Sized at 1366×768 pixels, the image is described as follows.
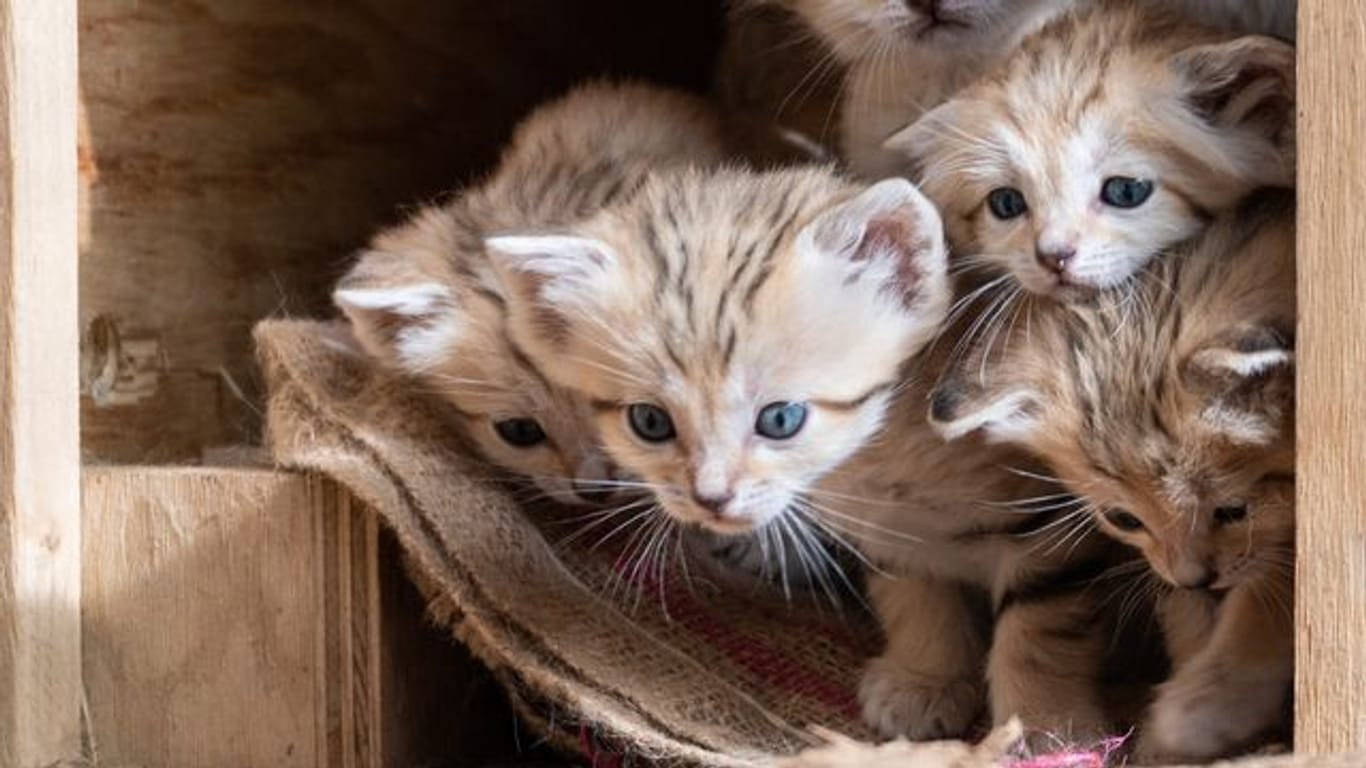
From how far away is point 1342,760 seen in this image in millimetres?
1732

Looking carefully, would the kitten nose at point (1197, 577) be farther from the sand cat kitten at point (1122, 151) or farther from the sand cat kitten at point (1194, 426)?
the sand cat kitten at point (1122, 151)

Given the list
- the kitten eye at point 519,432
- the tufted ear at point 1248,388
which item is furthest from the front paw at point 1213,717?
the kitten eye at point 519,432

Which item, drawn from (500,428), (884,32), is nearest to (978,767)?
(500,428)

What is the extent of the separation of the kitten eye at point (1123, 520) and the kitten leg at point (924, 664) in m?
0.37

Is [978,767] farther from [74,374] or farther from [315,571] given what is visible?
[74,374]

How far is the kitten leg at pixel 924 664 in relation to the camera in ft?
7.52

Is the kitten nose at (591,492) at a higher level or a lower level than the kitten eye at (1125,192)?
lower

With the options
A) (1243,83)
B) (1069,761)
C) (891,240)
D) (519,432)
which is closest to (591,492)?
(519,432)

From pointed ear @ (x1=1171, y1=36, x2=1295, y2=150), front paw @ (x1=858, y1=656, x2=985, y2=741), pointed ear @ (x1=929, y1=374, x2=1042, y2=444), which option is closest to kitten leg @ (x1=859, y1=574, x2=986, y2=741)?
front paw @ (x1=858, y1=656, x2=985, y2=741)

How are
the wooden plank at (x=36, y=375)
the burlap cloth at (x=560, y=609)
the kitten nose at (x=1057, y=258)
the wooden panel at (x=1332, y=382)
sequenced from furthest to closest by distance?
the wooden plank at (x=36, y=375), the burlap cloth at (x=560, y=609), the kitten nose at (x=1057, y=258), the wooden panel at (x=1332, y=382)

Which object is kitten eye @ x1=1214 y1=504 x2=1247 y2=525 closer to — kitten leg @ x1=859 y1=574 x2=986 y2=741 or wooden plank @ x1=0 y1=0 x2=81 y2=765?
kitten leg @ x1=859 y1=574 x2=986 y2=741

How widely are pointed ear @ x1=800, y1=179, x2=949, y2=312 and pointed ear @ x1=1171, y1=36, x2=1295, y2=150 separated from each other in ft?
0.95

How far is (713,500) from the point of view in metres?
2.08

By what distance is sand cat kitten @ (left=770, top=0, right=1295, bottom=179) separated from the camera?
7.85 ft
